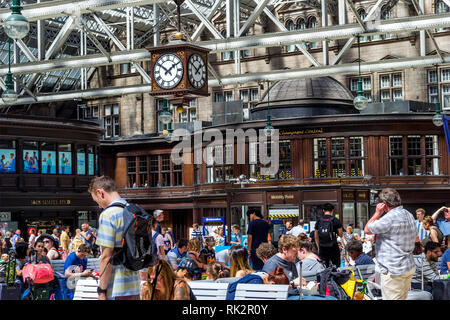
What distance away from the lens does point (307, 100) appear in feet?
120

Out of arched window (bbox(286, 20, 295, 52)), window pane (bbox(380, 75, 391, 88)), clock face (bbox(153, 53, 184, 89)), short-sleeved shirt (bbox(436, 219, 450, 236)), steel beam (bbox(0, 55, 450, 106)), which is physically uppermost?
arched window (bbox(286, 20, 295, 52))

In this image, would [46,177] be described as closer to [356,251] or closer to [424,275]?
[356,251]

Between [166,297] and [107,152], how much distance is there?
123 ft

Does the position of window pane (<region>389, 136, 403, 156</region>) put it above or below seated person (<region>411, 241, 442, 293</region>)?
above

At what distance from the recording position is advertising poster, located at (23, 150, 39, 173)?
34375 millimetres

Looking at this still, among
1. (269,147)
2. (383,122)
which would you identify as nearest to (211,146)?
(269,147)

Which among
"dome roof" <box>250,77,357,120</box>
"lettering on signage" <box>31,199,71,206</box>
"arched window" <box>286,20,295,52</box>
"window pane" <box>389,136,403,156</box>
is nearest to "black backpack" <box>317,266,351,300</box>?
"window pane" <box>389,136,403,156</box>

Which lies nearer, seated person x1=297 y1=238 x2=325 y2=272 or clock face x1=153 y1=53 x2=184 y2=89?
seated person x1=297 y1=238 x2=325 y2=272

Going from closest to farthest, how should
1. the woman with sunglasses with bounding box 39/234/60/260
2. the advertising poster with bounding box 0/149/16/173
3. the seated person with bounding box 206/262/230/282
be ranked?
the seated person with bounding box 206/262/230/282, the woman with sunglasses with bounding box 39/234/60/260, the advertising poster with bounding box 0/149/16/173

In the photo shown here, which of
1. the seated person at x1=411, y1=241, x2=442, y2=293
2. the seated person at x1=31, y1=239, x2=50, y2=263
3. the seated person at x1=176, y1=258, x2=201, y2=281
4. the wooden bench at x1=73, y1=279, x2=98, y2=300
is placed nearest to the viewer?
the wooden bench at x1=73, y1=279, x2=98, y2=300

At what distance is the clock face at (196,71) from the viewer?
14.9 metres

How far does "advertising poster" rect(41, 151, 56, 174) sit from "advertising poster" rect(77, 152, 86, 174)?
1.53 meters

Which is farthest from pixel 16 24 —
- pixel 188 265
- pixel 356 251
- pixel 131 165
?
pixel 131 165

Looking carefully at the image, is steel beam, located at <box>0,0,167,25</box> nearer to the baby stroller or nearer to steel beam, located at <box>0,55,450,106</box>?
steel beam, located at <box>0,55,450,106</box>
